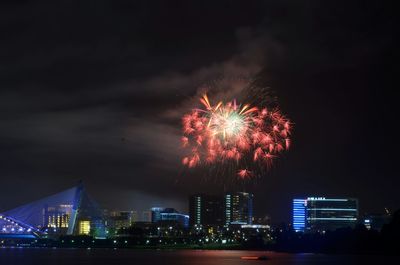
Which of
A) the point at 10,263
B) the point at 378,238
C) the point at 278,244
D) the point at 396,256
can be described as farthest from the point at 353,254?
the point at 10,263

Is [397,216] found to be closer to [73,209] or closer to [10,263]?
[10,263]

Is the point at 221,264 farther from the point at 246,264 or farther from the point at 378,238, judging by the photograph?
the point at 378,238

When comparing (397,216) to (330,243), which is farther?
(330,243)

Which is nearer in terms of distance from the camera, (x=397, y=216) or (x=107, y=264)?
(x=107, y=264)

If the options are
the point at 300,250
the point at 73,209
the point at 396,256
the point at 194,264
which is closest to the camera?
the point at 194,264

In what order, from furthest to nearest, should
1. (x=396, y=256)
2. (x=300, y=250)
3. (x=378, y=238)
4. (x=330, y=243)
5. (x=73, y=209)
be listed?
(x=73, y=209), (x=300, y=250), (x=330, y=243), (x=378, y=238), (x=396, y=256)

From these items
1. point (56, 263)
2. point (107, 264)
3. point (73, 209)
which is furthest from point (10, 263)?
point (73, 209)

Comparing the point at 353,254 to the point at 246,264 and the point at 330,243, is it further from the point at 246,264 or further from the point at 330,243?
the point at 246,264

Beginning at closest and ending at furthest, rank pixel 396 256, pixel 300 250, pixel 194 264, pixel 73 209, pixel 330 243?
1. pixel 194 264
2. pixel 396 256
3. pixel 330 243
4. pixel 300 250
5. pixel 73 209

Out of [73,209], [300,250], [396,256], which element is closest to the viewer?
[396,256]
